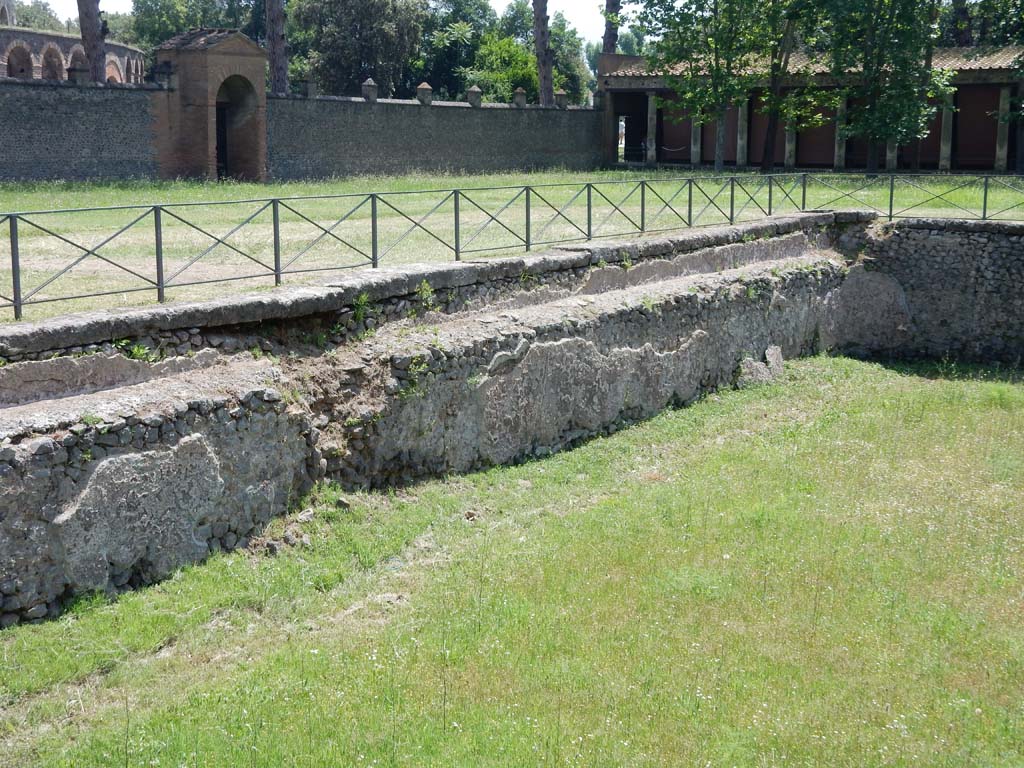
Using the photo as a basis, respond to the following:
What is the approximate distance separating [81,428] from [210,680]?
1.78 meters

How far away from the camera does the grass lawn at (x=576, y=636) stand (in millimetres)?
5859

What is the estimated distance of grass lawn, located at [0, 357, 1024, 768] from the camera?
19.2ft

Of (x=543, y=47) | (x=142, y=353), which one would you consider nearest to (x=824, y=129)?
(x=543, y=47)

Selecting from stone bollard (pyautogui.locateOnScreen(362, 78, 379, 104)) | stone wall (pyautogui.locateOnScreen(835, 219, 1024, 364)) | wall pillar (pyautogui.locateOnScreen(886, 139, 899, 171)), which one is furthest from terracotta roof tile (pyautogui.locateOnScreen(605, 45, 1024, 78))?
stone wall (pyautogui.locateOnScreen(835, 219, 1024, 364))

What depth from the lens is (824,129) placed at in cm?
3116

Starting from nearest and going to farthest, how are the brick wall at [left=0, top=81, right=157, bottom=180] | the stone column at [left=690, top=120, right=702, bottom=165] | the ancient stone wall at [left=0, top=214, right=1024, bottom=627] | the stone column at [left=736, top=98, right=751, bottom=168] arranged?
1. the ancient stone wall at [left=0, top=214, right=1024, bottom=627]
2. the brick wall at [left=0, top=81, right=157, bottom=180]
3. the stone column at [left=736, top=98, right=751, bottom=168]
4. the stone column at [left=690, top=120, right=702, bottom=165]

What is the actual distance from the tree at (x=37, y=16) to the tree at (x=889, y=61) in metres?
52.3

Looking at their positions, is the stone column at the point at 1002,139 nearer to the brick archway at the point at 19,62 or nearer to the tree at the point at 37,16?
the brick archway at the point at 19,62

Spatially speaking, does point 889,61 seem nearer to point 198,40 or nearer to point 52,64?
point 198,40

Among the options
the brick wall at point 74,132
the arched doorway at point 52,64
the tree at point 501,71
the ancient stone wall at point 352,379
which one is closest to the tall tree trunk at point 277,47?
the brick wall at point 74,132

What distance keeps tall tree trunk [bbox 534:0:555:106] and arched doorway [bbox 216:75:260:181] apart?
35.3 feet

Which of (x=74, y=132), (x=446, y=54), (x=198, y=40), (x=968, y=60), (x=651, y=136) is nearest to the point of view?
(x=74, y=132)

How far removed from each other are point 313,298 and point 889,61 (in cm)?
2077

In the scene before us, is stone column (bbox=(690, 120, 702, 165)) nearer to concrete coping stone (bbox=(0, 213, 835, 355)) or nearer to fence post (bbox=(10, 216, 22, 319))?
concrete coping stone (bbox=(0, 213, 835, 355))
